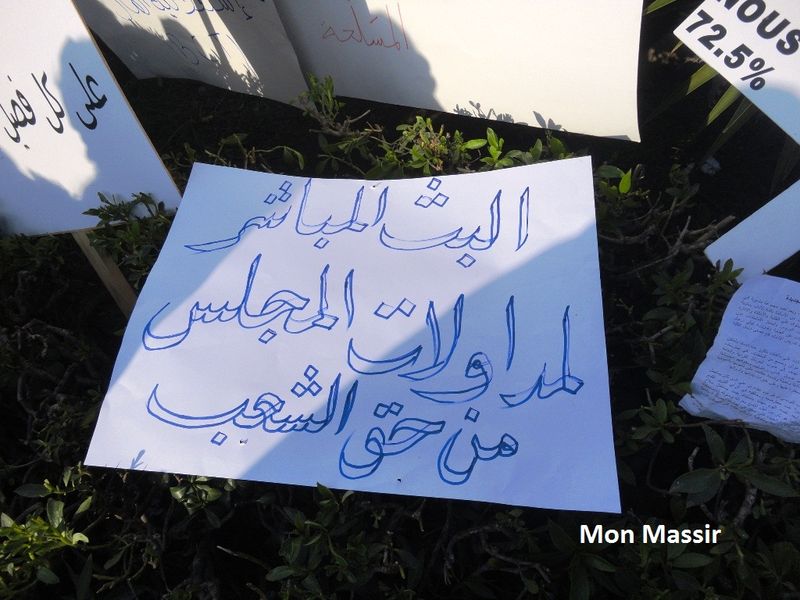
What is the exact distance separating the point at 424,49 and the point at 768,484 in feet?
2.49

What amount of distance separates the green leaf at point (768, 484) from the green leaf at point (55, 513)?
30.0 inches

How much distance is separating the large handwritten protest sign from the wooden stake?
1.50 feet

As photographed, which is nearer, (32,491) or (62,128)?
(32,491)

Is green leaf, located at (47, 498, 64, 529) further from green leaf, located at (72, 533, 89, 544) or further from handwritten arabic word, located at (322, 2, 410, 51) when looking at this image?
handwritten arabic word, located at (322, 2, 410, 51)

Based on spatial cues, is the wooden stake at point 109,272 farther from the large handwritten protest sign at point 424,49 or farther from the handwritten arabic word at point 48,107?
the large handwritten protest sign at point 424,49

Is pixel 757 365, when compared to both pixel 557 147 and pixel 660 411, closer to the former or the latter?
pixel 660 411

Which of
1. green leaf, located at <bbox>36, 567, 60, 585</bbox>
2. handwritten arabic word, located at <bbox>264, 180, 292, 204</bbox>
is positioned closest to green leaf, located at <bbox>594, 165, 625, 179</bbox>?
handwritten arabic word, located at <bbox>264, 180, 292, 204</bbox>

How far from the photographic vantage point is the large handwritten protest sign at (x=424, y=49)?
0.86m

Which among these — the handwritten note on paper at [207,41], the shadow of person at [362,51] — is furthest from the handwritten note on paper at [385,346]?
the handwritten note on paper at [207,41]

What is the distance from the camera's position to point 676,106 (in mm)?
1205

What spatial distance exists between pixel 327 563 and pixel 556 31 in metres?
0.75

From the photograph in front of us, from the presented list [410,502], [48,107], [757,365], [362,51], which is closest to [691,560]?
[757,365]

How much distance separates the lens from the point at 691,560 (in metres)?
0.66

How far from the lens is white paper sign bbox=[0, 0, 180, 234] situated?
886 millimetres
